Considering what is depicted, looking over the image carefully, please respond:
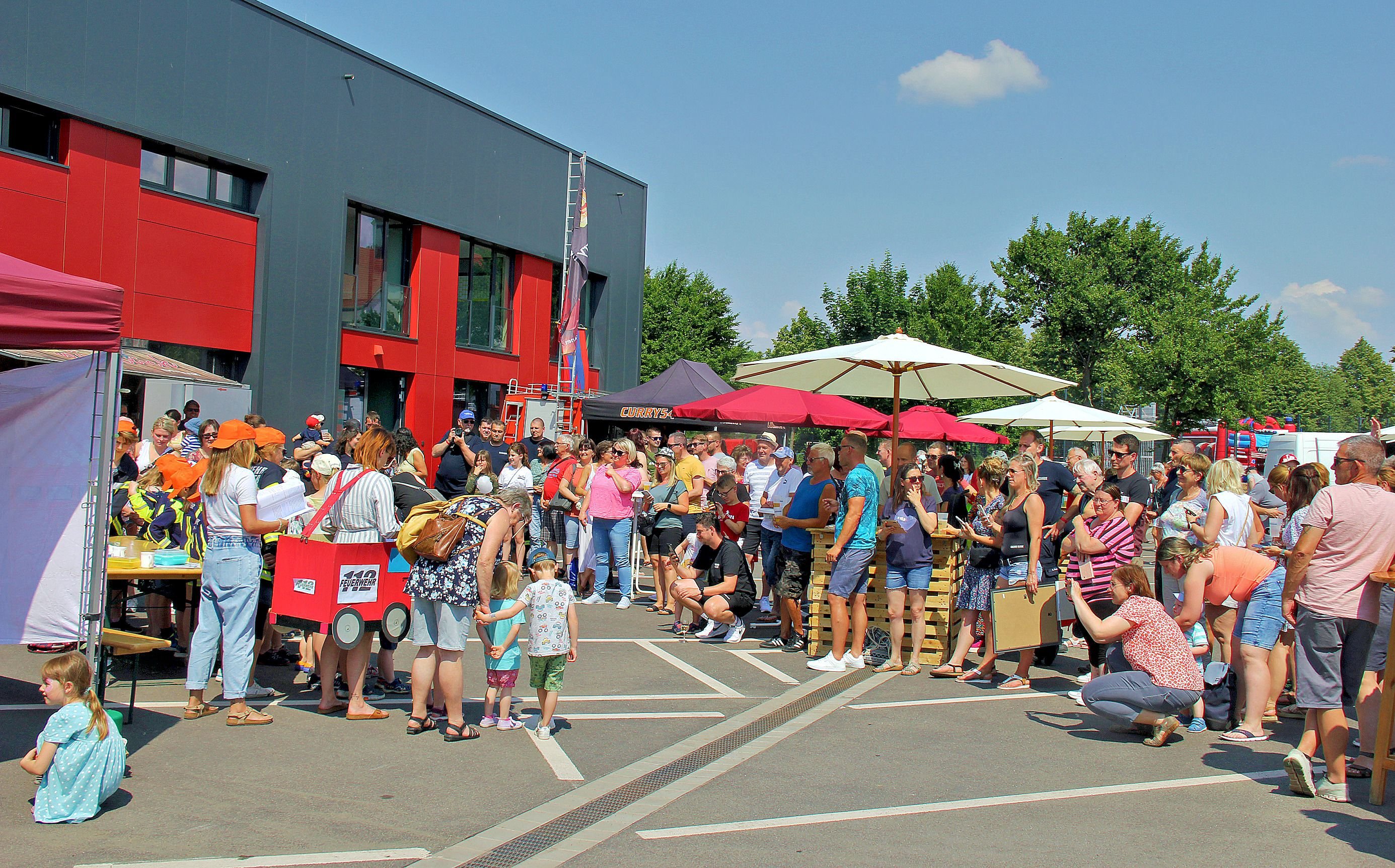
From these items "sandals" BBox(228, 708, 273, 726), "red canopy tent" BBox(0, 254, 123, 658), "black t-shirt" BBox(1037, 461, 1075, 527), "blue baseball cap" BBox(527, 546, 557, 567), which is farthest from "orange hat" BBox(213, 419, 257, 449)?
"black t-shirt" BBox(1037, 461, 1075, 527)

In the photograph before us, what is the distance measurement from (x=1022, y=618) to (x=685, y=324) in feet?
174

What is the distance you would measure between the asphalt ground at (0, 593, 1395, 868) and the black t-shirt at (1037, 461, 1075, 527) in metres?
2.31

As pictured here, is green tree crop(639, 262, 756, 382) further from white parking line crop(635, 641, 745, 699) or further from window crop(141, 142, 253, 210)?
white parking line crop(635, 641, 745, 699)

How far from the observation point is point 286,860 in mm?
4512

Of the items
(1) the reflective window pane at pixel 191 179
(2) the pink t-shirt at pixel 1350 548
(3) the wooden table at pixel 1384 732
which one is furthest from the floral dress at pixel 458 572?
(1) the reflective window pane at pixel 191 179

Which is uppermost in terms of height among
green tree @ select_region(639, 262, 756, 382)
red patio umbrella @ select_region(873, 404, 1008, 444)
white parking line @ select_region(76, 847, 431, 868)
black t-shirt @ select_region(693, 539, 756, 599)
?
green tree @ select_region(639, 262, 756, 382)

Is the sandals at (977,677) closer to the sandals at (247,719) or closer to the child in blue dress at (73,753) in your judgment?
the sandals at (247,719)

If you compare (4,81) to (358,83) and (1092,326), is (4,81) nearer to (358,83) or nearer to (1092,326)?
(358,83)

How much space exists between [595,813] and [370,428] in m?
2.99

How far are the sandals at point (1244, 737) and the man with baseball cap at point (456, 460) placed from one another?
892 centimetres

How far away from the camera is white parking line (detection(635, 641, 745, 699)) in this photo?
821 cm

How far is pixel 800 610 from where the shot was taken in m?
10.1

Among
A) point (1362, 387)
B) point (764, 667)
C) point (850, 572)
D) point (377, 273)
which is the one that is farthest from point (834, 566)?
point (1362, 387)

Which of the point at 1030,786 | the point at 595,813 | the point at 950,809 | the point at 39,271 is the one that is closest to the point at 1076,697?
the point at 1030,786
